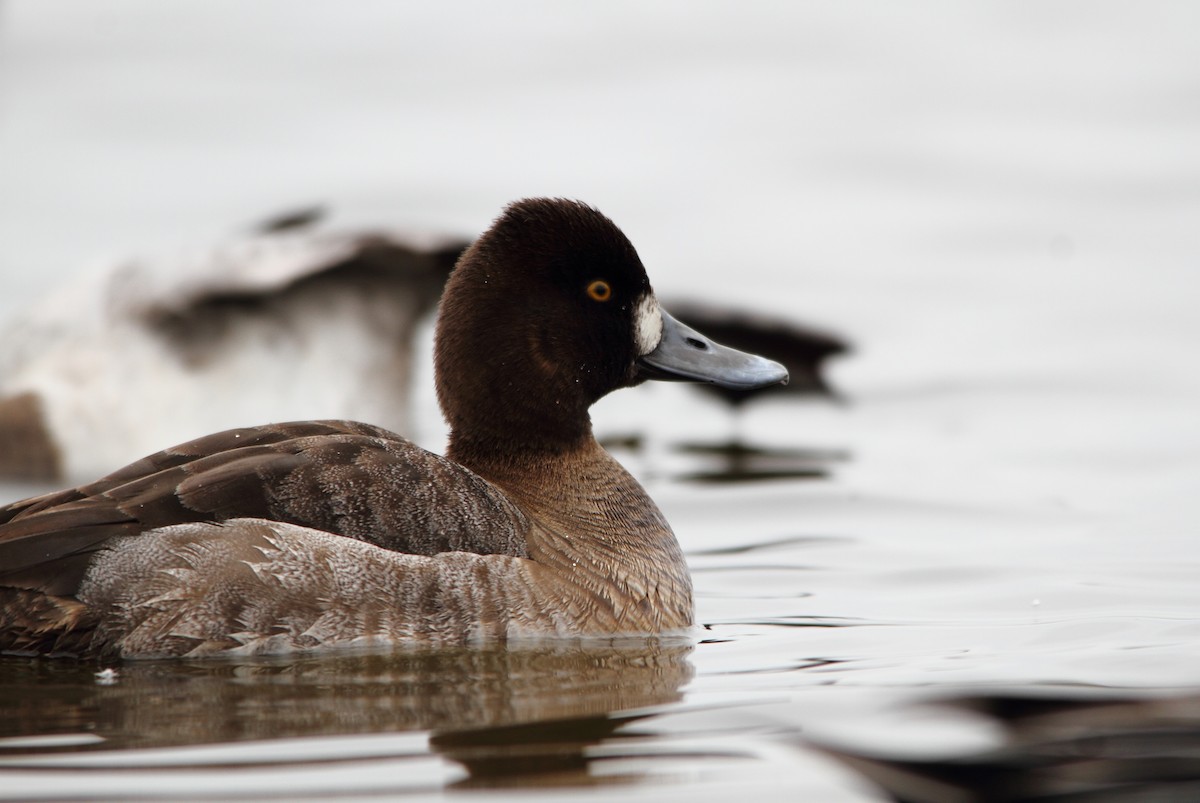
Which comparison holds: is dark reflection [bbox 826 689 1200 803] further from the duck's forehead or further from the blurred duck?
the blurred duck

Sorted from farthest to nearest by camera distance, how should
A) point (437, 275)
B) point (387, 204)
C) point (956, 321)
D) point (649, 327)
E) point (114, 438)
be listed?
point (387, 204), point (956, 321), point (437, 275), point (114, 438), point (649, 327)

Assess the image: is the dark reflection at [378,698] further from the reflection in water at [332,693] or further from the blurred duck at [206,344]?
the blurred duck at [206,344]

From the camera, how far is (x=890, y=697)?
15.9ft

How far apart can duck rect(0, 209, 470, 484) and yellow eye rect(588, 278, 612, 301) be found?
3011 millimetres

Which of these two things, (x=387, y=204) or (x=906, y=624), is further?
(x=387, y=204)

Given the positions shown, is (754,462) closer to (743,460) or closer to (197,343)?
(743,460)

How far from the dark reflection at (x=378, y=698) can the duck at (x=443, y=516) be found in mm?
122

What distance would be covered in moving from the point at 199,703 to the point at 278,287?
15.2ft

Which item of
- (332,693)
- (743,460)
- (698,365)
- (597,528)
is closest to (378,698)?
(332,693)

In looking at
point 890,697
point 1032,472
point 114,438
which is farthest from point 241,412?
point 890,697

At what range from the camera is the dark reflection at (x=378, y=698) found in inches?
177

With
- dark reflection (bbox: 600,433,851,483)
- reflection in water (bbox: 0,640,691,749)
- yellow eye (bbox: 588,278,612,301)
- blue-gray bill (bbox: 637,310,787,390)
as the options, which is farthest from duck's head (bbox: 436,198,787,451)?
dark reflection (bbox: 600,433,851,483)

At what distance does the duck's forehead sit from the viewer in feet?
21.9

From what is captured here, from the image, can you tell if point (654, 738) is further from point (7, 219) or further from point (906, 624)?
point (7, 219)
